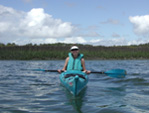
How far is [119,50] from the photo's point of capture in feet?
130

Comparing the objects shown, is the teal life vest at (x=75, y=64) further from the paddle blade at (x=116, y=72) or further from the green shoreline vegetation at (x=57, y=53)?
the green shoreline vegetation at (x=57, y=53)

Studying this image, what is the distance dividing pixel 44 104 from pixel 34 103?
307mm

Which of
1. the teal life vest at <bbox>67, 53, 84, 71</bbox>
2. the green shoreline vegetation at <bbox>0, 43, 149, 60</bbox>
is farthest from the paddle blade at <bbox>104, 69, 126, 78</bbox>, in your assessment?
the green shoreline vegetation at <bbox>0, 43, 149, 60</bbox>

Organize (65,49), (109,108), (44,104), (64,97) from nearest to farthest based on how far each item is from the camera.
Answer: (109,108) → (44,104) → (64,97) → (65,49)

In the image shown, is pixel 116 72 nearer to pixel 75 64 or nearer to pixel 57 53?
pixel 75 64

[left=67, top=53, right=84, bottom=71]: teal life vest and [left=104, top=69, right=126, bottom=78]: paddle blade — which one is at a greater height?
[left=67, top=53, right=84, bottom=71]: teal life vest

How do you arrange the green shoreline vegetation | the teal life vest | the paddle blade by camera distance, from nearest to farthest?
1. the teal life vest
2. the paddle blade
3. the green shoreline vegetation

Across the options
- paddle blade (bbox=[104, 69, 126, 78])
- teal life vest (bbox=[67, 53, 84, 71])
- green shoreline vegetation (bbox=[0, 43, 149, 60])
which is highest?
green shoreline vegetation (bbox=[0, 43, 149, 60])

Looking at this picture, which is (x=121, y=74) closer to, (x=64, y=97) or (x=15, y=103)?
(x=64, y=97)

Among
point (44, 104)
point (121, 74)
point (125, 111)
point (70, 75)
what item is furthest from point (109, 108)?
point (121, 74)

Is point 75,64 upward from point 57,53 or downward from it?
downward

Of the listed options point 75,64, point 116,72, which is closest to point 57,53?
point 116,72

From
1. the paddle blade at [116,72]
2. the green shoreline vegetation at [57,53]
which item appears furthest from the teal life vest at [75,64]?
the green shoreline vegetation at [57,53]

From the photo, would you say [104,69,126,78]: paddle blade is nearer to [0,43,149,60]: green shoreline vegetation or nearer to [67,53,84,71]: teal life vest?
Answer: [67,53,84,71]: teal life vest
